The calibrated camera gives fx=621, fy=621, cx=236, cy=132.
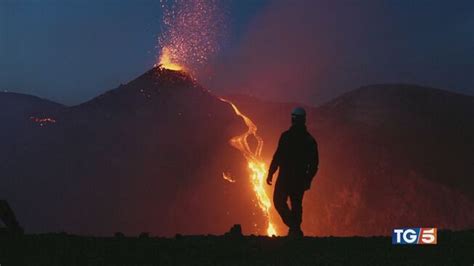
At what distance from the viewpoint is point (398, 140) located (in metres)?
52.9

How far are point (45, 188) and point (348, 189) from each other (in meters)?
23.6

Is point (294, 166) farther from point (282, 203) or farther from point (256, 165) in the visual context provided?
point (256, 165)

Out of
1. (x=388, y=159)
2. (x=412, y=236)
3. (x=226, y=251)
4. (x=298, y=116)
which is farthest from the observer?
(x=388, y=159)

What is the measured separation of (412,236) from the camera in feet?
35.8

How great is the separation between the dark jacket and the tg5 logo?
8.88 ft

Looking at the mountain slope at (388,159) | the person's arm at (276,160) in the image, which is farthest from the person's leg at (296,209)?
the mountain slope at (388,159)

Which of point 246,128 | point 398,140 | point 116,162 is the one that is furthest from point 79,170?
point 398,140

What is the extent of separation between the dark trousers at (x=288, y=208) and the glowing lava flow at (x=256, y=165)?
3003 cm

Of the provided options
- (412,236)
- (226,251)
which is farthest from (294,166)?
(226,251)

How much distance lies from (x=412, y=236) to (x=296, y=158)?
3178 millimetres

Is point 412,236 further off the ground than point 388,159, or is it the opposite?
point 388,159

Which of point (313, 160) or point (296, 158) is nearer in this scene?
point (296, 158)

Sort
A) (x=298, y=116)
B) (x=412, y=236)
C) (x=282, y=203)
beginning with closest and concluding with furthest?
(x=412, y=236)
(x=298, y=116)
(x=282, y=203)

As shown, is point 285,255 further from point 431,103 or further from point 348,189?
point 431,103
